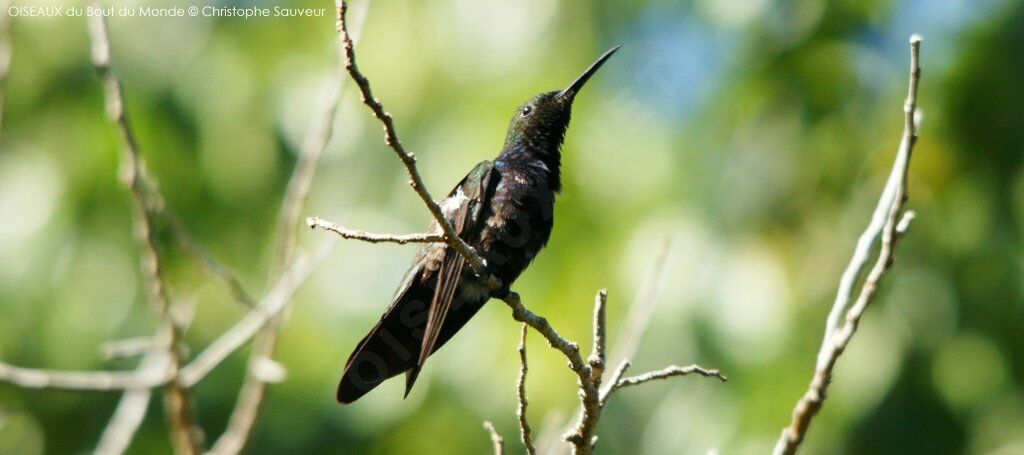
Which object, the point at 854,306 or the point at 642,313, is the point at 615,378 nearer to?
the point at 854,306

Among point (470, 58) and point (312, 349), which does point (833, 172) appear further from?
point (312, 349)

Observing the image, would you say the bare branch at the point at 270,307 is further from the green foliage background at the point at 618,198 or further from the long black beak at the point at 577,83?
the long black beak at the point at 577,83

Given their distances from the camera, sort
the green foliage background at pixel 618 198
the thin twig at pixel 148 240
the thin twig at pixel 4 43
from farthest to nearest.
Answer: the green foliage background at pixel 618 198
the thin twig at pixel 4 43
the thin twig at pixel 148 240

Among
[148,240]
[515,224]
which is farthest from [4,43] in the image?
[515,224]

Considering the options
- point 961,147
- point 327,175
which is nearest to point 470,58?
point 327,175

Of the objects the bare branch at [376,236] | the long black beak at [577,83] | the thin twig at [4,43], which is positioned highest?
the long black beak at [577,83]

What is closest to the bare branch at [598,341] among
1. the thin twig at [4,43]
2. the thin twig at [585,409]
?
the thin twig at [585,409]

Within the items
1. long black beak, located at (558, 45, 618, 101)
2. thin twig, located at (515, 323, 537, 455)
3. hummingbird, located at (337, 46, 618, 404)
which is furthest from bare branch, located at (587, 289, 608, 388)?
long black beak, located at (558, 45, 618, 101)

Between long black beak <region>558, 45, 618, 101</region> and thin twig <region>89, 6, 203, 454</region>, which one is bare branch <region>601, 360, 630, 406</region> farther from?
long black beak <region>558, 45, 618, 101</region>
